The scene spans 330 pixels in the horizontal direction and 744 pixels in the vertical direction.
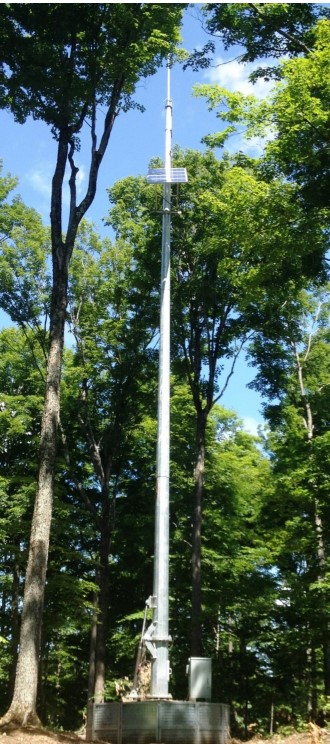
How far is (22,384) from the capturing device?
2309 cm

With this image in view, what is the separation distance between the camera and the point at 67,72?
1248 cm

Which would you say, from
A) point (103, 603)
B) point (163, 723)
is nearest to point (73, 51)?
point (163, 723)

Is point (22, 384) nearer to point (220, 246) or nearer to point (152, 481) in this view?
point (152, 481)

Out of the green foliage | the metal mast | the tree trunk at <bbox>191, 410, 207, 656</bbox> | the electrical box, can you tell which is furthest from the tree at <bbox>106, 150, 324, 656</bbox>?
the electrical box

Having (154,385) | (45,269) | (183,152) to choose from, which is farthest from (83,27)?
(154,385)

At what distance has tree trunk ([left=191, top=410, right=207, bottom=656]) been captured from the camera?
15203 millimetres

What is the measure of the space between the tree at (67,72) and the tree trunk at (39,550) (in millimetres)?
25

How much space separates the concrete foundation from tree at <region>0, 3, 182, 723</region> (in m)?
4.22

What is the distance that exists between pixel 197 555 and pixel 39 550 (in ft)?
23.1

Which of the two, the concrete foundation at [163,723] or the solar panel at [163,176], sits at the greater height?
the solar panel at [163,176]

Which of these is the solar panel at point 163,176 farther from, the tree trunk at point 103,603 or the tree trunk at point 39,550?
the tree trunk at point 103,603

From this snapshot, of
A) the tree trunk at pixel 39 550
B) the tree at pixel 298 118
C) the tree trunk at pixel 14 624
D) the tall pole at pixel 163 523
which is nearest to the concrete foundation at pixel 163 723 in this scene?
the tall pole at pixel 163 523

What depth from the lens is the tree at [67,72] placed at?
1193cm

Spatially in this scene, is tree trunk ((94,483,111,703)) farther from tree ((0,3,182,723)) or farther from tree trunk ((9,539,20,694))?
tree ((0,3,182,723))
